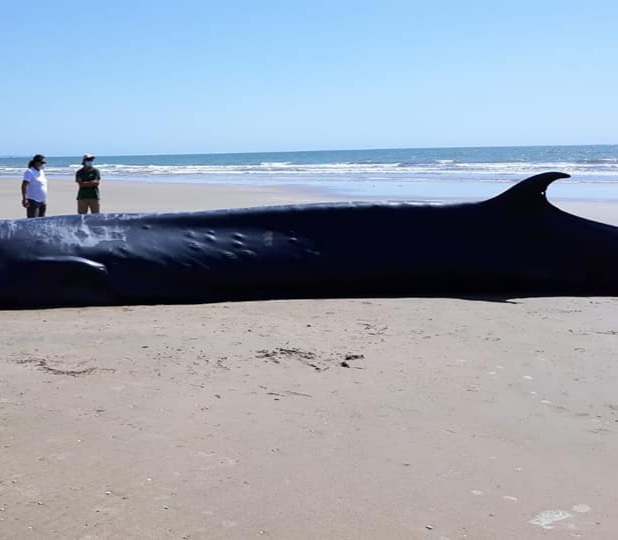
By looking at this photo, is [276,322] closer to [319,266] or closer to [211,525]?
[319,266]

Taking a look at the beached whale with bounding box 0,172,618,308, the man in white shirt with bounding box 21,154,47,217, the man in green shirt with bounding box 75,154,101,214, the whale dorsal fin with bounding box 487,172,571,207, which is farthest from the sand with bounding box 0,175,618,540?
the man in green shirt with bounding box 75,154,101,214

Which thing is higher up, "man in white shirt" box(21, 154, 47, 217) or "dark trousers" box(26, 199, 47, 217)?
"man in white shirt" box(21, 154, 47, 217)

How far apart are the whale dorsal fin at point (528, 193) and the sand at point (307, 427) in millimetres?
1669

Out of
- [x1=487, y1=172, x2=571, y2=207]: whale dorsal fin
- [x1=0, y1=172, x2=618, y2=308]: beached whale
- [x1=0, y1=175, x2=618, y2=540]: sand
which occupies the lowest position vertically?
[x1=0, y1=175, x2=618, y2=540]: sand

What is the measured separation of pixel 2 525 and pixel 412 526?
150 centimetres

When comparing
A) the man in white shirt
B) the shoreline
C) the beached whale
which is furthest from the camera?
the shoreline

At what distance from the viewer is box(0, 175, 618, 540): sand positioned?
10.2ft

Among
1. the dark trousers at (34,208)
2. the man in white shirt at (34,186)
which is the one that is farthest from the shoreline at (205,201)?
the man in white shirt at (34,186)

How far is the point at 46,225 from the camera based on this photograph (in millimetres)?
7711

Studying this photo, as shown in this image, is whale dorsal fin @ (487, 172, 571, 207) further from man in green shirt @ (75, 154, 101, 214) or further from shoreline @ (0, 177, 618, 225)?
shoreline @ (0, 177, 618, 225)

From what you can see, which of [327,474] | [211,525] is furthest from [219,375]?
[211,525]

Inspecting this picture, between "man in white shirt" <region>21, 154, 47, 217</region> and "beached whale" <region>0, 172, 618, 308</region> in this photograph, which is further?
"man in white shirt" <region>21, 154, 47, 217</region>

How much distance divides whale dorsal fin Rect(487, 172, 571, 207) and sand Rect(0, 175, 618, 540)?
167 cm

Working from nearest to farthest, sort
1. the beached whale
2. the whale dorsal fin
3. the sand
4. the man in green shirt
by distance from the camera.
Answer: the sand
the beached whale
the whale dorsal fin
the man in green shirt
